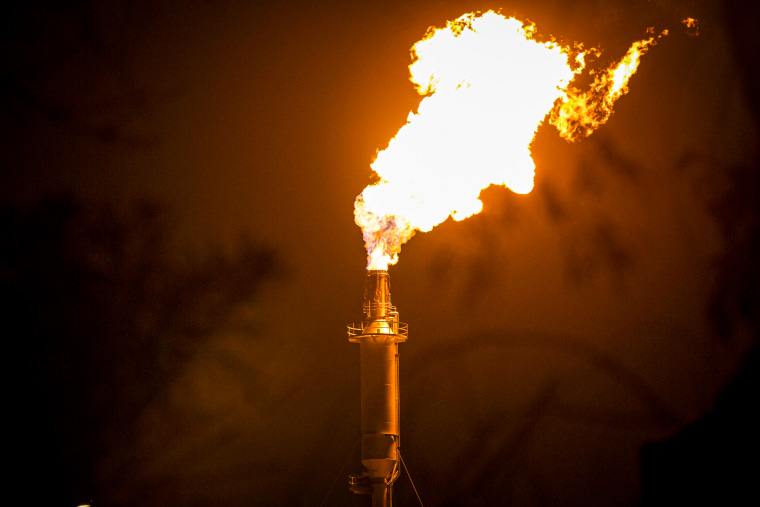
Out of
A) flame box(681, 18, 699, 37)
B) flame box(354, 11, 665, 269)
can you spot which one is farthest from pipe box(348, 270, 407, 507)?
flame box(681, 18, 699, 37)

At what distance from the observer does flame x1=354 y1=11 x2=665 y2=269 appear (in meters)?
13.7

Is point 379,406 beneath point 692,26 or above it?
beneath

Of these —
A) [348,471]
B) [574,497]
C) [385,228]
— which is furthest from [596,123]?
[348,471]

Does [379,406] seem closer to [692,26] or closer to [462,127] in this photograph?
[462,127]

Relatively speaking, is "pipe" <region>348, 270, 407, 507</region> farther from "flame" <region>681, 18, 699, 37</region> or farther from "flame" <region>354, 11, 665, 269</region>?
"flame" <region>681, 18, 699, 37</region>

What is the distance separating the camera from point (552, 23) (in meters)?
15.1

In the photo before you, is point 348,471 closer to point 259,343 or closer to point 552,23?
point 259,343

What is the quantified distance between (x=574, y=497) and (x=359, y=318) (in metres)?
6.17

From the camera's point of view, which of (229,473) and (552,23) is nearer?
(229,473)

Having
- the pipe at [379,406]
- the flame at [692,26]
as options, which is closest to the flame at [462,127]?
the pipe at [379,406]

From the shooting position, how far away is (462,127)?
13.8 meters

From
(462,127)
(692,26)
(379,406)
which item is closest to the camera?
(379,406)

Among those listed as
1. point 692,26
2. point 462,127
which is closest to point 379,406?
point 462,127

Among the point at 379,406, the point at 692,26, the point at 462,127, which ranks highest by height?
the point at 692,26
